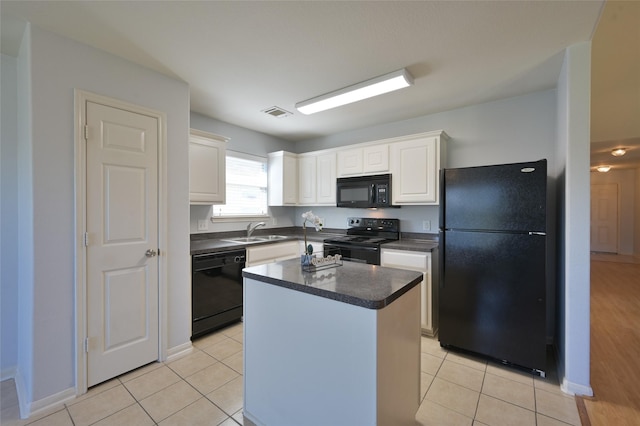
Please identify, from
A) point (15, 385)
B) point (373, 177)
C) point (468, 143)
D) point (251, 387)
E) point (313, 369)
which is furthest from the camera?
point (373, 177)

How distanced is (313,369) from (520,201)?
205 centimetres

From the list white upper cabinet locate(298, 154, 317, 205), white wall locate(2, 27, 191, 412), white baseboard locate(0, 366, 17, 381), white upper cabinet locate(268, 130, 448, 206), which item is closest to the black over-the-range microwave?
white upper cabinet locate(268, 130, 448, 206)

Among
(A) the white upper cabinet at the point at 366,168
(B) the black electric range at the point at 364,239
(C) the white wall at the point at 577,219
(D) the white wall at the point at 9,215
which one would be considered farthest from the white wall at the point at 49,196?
(C) the white wall at the point at 577,219

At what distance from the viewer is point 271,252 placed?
138 inches

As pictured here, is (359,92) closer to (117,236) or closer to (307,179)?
(307,179)

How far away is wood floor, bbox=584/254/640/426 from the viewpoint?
185cm

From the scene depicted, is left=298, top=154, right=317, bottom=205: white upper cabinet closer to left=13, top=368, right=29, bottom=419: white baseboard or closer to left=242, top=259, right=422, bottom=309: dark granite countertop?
left=242, top=259, right=422, bottom=309: dark granite countertop

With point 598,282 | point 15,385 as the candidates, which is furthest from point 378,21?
point 598,282

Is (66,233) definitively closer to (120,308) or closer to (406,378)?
(120,308)

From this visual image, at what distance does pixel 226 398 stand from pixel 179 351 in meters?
0.85

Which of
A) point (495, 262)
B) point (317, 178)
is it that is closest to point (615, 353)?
point (495, 262)

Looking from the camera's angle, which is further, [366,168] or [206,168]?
[366,168]

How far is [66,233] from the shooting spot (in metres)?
1.95

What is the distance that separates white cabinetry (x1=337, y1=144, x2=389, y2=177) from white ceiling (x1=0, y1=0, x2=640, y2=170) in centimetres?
76
